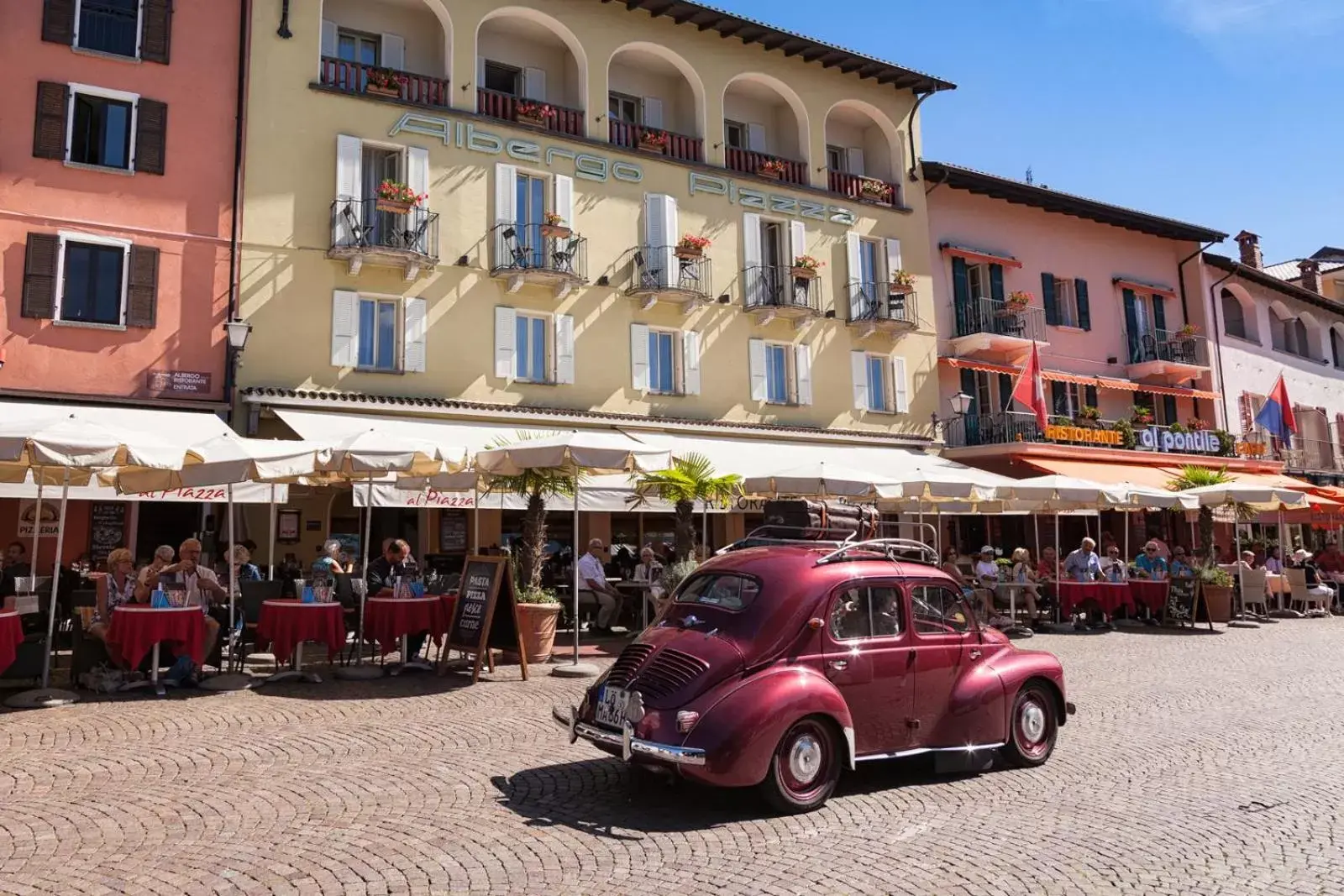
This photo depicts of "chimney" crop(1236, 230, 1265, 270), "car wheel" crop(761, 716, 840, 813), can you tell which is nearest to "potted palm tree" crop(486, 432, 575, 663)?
"car wheel" crop(761, 716, 840, 813)

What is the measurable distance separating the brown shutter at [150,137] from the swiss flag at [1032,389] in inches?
743

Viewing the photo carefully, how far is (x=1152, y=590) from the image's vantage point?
57.3ft

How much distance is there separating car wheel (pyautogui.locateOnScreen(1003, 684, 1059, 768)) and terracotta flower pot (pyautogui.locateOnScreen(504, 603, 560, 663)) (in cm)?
608

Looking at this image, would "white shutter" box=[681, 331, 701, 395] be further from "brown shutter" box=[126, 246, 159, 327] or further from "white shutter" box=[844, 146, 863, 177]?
"brown shutter" box=[126, 246, 159, 327]

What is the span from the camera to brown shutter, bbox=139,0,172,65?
677 inches

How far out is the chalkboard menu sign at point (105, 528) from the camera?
16.4 meters

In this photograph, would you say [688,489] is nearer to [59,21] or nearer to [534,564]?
[534,564]

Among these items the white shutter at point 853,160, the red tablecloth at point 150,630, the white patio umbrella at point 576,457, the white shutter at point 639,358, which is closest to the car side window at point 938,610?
the white patio umbrella at point 576,457

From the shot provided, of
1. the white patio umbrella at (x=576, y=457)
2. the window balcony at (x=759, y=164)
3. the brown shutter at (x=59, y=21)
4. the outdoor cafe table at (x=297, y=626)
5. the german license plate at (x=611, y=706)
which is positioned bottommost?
the german license plate at (x=611, y=706)

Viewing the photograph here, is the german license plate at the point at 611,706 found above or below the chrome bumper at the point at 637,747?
above

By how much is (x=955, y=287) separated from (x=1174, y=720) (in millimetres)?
19208

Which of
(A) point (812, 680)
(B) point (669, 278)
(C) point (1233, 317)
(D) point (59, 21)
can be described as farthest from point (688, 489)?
(C) point (1233, 317)

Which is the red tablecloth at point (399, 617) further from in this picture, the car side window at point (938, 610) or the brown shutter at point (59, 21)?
the brown shutter at point (59, 21)

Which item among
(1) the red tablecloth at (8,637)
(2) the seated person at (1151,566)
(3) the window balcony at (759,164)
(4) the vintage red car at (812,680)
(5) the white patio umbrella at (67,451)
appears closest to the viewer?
(4) the vintage red car at (812,680)
